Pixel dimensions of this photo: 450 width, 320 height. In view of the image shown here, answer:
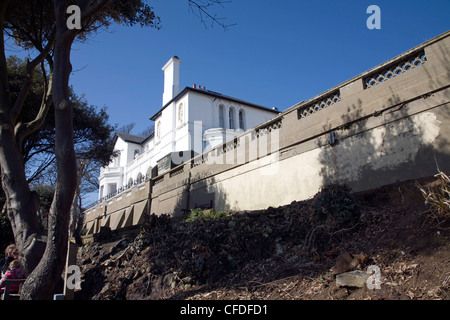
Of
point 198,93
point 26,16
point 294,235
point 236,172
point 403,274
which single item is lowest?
point 403,274

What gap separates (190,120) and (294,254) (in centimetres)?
2379

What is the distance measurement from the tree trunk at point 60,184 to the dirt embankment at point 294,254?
1653mm

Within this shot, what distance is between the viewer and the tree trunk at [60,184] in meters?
4.75

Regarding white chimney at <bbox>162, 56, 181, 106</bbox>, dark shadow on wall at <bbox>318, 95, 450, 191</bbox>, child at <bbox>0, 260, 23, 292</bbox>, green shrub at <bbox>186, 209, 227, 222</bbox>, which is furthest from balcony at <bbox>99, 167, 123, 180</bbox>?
child at <bbox>0, 260, 23, 292</bbox>

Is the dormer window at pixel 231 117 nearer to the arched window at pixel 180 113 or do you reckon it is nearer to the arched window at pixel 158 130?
the arched window at pixel 180 113

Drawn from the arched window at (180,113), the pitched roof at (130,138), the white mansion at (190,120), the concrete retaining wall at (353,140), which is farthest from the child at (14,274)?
the pitched roof at (130,138)

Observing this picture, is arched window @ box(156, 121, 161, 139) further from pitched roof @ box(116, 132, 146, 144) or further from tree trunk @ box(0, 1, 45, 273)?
tree trunk @ box(0, 1, 45, 273)

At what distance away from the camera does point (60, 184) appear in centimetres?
522

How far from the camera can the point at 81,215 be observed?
1334 inches

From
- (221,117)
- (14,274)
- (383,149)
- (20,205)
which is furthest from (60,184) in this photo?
(221,117)

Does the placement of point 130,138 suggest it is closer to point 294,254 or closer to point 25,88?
point 25,88

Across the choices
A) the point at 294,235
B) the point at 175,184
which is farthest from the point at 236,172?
the point at 294,235

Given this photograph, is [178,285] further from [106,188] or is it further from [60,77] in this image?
[106,188]

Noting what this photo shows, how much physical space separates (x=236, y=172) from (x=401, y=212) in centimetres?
741
